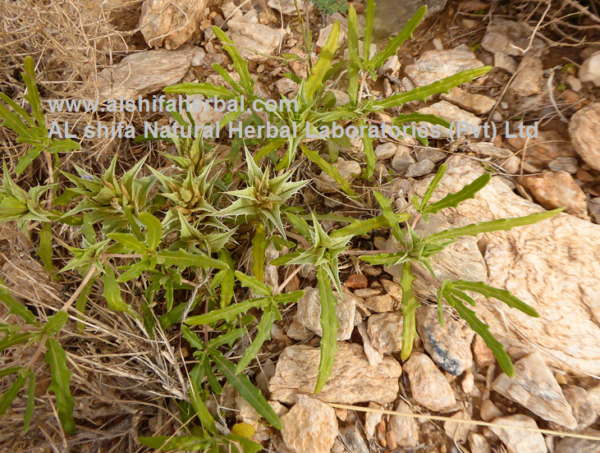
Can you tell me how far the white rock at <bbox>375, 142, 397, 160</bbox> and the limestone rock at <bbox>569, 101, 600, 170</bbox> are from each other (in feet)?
3.33

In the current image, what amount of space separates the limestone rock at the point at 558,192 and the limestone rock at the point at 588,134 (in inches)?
5.5

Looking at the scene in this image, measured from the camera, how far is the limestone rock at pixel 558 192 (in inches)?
82.7

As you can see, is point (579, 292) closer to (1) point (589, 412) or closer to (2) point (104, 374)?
(1) point (589, 412)

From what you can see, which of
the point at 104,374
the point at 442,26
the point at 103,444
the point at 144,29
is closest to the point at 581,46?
the point at 442,26

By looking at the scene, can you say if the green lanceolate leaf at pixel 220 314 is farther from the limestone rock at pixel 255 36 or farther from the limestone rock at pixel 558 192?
the limestone rock at pixel 255 36

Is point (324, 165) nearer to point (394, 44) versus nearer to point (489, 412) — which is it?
point (394, 44)

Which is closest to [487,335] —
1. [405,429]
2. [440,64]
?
[405,429]

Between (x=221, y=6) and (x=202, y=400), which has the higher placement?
(x=221, y=6)

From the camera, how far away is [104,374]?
2047 mm

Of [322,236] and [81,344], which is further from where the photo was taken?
[81,344]

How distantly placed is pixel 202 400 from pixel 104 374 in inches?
21.5

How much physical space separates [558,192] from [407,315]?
3.79 feet

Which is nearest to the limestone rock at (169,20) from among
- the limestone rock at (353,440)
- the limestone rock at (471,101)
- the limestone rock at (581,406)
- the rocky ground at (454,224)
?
the rocky ground at (454,224)

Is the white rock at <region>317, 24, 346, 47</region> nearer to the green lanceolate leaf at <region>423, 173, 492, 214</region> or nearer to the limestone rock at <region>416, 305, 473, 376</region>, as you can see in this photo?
the green lanceolate leaf at <region>423, 173, 492, 214</region>
